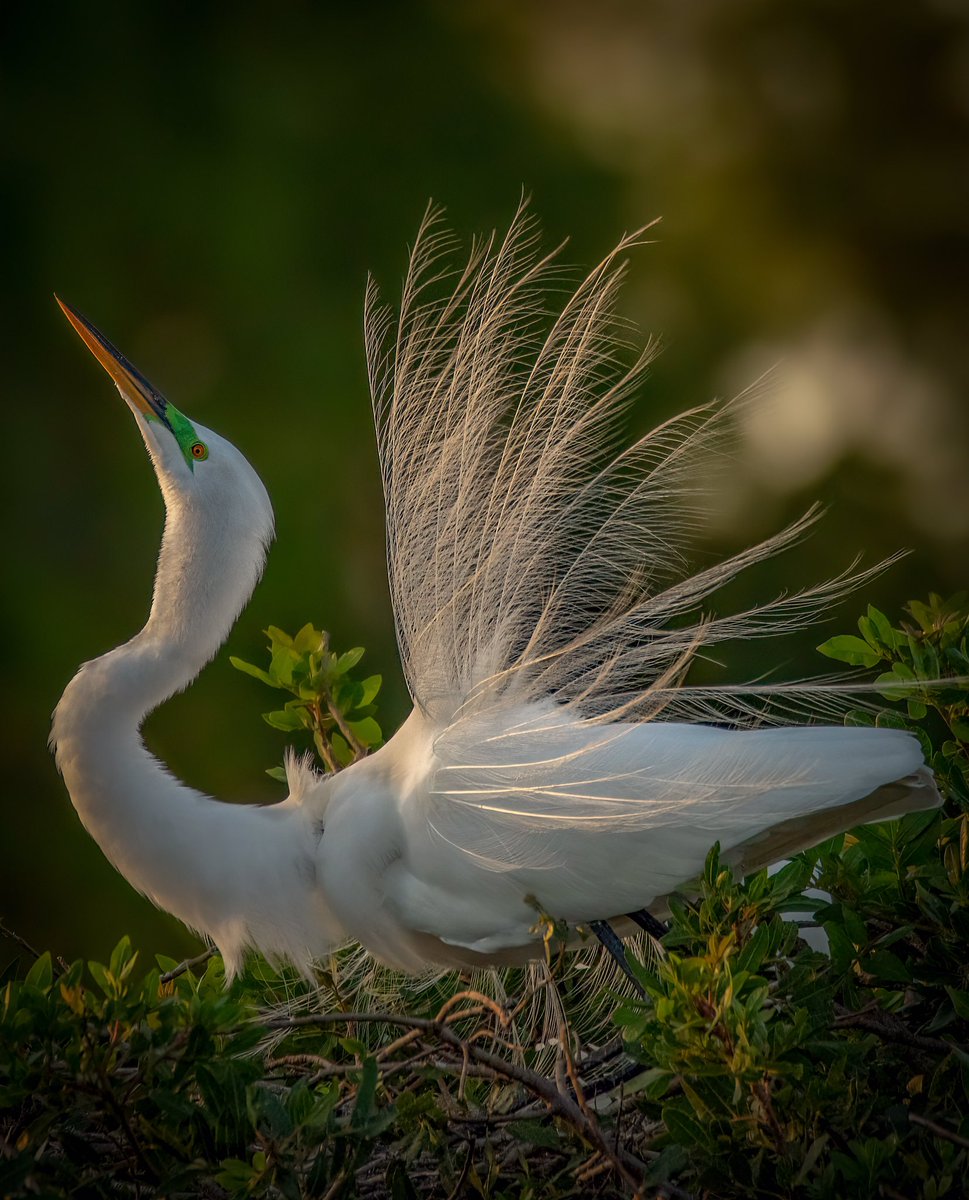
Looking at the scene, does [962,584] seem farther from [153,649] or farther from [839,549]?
[153,649]

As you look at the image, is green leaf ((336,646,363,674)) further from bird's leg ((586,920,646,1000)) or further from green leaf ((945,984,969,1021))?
green leaf ((945,984,969,1021))

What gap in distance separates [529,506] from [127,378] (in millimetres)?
600

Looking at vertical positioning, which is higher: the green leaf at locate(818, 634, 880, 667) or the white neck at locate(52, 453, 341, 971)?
the green leaf at locate(818, 634, 880, 667)

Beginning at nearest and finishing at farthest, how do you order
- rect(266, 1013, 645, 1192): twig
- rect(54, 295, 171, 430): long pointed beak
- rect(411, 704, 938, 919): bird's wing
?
rect(266, 1013, 645, 1192): twig < rect(411, 704, 938, 919): bird's wing < rect(54, 295, 171, 430): long pointed beak

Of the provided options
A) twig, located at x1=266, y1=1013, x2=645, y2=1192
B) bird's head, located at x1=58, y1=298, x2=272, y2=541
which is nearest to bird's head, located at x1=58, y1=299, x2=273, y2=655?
bird's head, located at x1=58, y1=298, x2=272, y2=541

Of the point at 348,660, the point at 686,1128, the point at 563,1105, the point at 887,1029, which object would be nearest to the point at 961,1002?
the point at 887,1029

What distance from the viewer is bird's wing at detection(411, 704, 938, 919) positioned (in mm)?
1557

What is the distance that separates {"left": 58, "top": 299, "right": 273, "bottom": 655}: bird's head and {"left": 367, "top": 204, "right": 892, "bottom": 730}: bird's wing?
0.64ft

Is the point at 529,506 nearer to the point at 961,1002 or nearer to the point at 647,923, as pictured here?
the point at 647,923

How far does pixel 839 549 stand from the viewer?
344cm

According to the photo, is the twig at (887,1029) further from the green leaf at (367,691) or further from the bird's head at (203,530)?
the bird's head at (203,530)

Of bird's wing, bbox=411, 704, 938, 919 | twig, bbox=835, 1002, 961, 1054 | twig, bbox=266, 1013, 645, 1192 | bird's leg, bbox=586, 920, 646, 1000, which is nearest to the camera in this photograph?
twig, bbox=266, 1013, 645, 1192

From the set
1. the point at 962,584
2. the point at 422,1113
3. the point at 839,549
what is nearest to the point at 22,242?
the point at 839,549

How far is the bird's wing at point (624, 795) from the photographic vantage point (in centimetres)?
156
